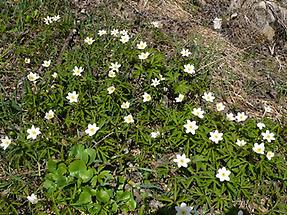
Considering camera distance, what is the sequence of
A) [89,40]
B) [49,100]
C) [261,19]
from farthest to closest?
[261,19] → [89,40] → [49,100]

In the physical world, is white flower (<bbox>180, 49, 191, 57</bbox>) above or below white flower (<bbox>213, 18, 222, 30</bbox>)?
above

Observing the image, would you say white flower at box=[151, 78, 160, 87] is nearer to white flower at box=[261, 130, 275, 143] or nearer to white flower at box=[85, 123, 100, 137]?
white flower at box=[85, 123, 100, 137]

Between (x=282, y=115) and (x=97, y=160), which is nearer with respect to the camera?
(x=97, y=160)

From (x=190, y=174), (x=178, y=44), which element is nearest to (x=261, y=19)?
(x=178, y=44)

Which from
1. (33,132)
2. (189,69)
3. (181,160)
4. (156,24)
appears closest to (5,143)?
(33,132)

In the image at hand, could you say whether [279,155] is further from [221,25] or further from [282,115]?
[221,25]

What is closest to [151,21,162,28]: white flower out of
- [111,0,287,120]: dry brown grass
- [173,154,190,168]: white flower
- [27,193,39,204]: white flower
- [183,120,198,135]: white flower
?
[111,0,287,120]: dry brown grass

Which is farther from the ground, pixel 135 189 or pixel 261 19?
pixel 261 19
